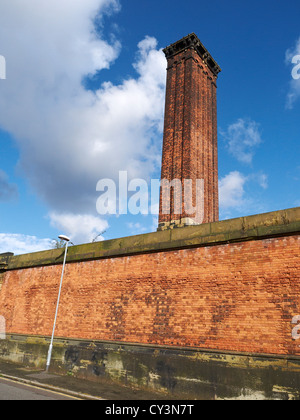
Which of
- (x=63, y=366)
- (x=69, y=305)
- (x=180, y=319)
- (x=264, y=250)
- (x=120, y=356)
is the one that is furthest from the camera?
(x=69, y=305)

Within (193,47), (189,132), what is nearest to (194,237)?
(189,132)

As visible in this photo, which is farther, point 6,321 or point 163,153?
point 163,153

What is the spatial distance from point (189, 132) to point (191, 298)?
11.3 m

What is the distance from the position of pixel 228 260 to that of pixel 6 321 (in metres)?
11.9

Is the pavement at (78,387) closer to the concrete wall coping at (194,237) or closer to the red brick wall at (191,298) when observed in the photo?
the red brick wall at (191,298)

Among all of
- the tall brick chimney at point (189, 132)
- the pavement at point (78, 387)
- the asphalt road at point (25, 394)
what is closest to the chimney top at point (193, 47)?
the tall brick chimney at point (189, 132)

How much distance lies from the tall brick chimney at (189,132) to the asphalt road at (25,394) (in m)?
9.72

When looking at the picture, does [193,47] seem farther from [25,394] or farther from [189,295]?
[25,394]

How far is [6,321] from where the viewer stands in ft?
48.1

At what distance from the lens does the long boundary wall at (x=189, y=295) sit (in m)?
7.68

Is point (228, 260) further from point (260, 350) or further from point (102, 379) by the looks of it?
point (102, 379)

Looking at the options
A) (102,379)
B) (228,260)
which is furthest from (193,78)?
(102,379)

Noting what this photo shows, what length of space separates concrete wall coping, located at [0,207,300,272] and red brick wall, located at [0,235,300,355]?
0.73ft

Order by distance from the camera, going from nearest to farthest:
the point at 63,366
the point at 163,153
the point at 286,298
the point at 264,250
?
the point at 286,298 < the point at 264,250 < the point at 63,366 < the point at 163,153
